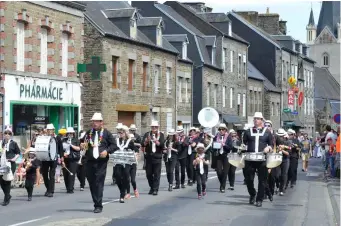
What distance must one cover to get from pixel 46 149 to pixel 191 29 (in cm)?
3354

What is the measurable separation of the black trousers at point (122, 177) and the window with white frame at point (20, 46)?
12.7m

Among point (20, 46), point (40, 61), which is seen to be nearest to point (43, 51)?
point (40, 61)

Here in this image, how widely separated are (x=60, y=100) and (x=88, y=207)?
16088 millimetres

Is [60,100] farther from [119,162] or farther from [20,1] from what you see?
[119,162]

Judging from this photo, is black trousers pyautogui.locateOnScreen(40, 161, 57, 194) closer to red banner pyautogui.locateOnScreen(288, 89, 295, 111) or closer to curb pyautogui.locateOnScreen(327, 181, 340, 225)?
curb pyautogui.locateOnScreen(327, 181, 340, 225)

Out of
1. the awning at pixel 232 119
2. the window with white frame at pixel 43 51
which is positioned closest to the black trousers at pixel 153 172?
the window with white frame at pixel 43 51

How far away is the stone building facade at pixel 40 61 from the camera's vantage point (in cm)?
2731

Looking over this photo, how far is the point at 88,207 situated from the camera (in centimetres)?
1548

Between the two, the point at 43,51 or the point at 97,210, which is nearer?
the point at 97,210

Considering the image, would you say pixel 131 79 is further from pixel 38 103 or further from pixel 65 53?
pixel 38 103

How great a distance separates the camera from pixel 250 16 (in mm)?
69938

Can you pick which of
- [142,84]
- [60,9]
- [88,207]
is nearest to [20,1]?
[60,9]

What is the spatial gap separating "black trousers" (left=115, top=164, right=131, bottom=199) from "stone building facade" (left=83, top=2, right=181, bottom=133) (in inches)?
692

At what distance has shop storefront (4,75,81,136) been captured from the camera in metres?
27.5
